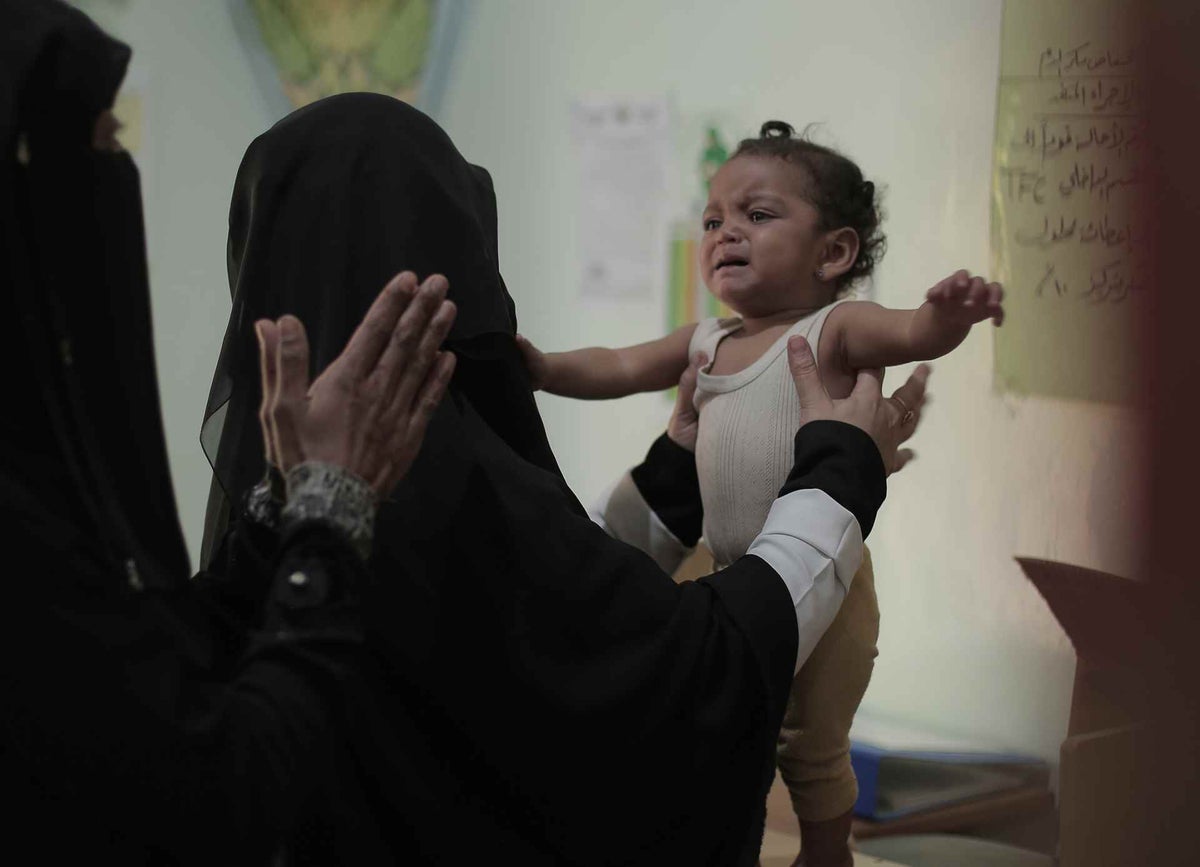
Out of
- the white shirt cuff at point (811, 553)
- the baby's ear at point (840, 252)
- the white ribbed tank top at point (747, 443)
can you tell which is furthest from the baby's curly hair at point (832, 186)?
the white shirt cuff at point (811, 553)

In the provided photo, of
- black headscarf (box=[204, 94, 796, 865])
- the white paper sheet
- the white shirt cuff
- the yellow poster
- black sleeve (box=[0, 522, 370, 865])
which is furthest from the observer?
the white paper sheet

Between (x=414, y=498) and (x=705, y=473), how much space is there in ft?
1.85

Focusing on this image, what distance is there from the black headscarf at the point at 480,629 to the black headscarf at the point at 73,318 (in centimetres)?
22

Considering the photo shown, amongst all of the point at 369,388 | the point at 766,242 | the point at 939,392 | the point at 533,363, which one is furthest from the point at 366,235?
the point at 939,392

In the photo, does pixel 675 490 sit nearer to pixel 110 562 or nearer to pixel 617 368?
pixel 617 368

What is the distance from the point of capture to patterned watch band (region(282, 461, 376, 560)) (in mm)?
907

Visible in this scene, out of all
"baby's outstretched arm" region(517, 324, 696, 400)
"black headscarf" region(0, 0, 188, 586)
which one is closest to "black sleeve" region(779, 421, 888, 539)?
"baby's outstretched arm" region(517, 324, 696, 400)

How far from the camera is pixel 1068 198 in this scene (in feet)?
6.59

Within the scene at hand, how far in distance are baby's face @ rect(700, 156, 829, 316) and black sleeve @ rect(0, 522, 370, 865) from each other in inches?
32.8

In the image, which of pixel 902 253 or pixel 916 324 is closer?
pixel 916 324

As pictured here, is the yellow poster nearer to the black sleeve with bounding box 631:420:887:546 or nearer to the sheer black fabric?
the black sleeve with bounding box 631:420:887:546

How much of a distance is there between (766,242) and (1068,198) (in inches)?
27.2

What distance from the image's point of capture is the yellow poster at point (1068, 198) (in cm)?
191

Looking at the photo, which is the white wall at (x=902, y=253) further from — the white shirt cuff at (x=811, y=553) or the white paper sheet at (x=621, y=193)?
the white shirt cuff at (x=811, y=553)
